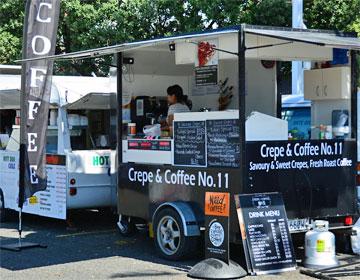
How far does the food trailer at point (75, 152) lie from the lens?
10.3m

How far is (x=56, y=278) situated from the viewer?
7.33 meters

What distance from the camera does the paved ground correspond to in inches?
294

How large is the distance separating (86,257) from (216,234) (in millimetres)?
2001

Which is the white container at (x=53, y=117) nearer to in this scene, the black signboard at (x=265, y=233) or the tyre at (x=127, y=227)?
the tyre at (x=127, y=227)

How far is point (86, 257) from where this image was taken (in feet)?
27.8

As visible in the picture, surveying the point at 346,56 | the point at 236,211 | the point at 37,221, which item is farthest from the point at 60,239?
the point at 346,56

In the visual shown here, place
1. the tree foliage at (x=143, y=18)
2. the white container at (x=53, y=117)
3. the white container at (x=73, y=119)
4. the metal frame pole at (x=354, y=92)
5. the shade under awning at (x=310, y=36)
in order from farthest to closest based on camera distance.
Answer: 1. the tree foliage at (x=143, y=18)
2. the white container at (x=53, y=117)
3. the white container at (x=73, y=119)
4. the metal frame pole at (x=354, y=92)
5. the shade under awning at (x=310, y=36)

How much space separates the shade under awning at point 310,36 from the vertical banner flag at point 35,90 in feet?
10.2

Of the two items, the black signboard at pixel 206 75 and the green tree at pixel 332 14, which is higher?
the green tree at pixel 332 14

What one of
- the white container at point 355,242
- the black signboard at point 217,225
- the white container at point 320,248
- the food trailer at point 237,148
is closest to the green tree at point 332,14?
the food trailer at point 237,148

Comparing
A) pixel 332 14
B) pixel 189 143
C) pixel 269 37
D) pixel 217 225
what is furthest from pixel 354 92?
pixel 332 14

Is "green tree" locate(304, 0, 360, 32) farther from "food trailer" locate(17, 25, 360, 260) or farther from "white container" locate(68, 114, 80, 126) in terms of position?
"white container" locate(68, 114, 80, 126)

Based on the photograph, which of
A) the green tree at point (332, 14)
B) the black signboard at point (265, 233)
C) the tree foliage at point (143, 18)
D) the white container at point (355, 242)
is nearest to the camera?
the black signboard at point (265, 233)

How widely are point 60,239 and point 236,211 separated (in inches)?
141
